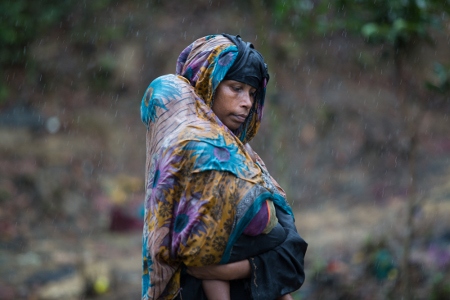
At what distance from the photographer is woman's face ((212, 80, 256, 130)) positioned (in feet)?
8.15

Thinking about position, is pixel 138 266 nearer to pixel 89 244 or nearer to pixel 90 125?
pixel 89 244

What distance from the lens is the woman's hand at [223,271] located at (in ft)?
7.53

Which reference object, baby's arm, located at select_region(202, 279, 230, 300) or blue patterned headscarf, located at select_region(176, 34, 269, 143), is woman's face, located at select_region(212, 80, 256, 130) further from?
baby's arm, located at select_region(202, 279, 230, 300)

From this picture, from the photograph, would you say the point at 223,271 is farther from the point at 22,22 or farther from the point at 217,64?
the point at 22,22

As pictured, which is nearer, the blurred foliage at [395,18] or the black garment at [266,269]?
the black garment at [266,269]

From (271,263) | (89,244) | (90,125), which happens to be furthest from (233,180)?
(90,125)

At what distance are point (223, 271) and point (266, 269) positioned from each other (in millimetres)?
181

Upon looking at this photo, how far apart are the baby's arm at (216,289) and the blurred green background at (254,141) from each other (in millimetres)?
2996

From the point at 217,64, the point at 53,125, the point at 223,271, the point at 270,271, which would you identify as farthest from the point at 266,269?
the point at 53,125

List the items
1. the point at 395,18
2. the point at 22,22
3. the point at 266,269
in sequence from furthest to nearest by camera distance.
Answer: the point at 22,22, the point at 395,18, the point at 266,269

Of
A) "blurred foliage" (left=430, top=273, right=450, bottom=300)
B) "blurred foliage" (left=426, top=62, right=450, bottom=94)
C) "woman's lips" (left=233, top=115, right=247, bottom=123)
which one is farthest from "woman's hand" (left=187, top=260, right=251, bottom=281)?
"blurred foliage" (left=430, top=273, right=450, bottom=300)

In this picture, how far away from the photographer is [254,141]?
994cm

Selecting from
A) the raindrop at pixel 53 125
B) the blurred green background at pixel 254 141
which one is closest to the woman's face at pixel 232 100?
the blurred green background at pixel 254 141

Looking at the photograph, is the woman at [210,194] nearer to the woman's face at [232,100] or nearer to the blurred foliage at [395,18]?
the woman's face at [232,100]
